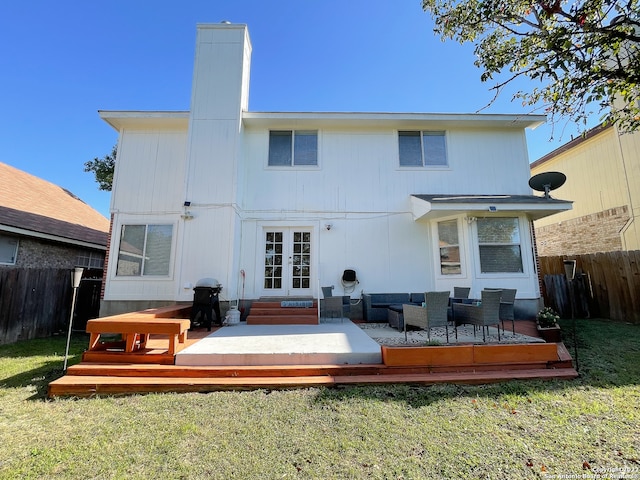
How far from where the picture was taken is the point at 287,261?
8195 mm

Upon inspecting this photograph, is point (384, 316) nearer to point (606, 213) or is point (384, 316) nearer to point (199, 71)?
point (199, 71)

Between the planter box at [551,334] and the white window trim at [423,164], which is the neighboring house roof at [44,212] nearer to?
the white window trim at [423,164]

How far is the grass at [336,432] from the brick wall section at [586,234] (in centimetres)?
943

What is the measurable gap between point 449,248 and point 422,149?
3.23m

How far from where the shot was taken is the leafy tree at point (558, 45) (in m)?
4.41

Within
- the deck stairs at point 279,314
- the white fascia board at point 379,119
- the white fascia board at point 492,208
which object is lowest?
the deck stairs at point 279,314

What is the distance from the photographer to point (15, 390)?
3771mm

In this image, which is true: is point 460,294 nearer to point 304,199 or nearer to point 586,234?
point 304,199

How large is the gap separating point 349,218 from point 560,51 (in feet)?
17.7

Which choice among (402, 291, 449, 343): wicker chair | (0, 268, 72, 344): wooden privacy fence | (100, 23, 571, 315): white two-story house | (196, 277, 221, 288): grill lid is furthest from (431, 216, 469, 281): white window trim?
(0, 268, 72, 344): wooden privacy fence

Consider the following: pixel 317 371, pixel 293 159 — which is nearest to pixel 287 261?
pixel 293 159

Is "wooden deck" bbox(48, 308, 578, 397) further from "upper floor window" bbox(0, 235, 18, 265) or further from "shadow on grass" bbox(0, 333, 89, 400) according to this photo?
"upper floor window" bbox(0, 235, 18, 265)

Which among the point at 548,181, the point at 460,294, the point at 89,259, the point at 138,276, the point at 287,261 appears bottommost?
the point at 460,294

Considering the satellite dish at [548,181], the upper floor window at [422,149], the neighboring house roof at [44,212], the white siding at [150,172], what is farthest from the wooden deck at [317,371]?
the neighboring house roof at [44,212]
